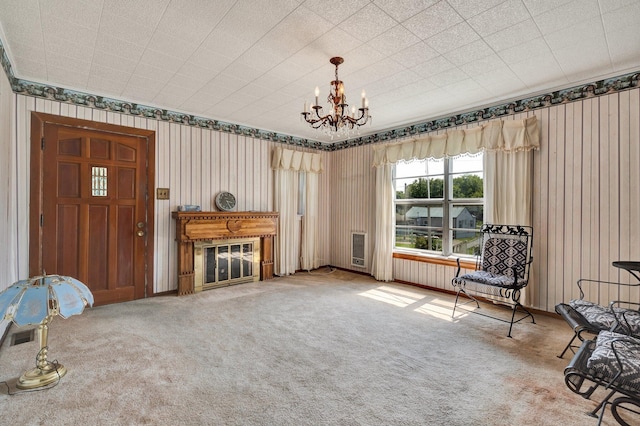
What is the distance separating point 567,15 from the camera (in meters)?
2.25

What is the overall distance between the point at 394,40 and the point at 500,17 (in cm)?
79

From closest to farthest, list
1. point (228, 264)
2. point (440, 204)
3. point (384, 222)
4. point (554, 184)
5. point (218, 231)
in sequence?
1. point (554, 184)
2. point (218, 231)
3. point (440, 204)
4. point (228, 264)
5. point (384, 222)

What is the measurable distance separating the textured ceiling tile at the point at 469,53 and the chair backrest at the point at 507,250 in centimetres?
212

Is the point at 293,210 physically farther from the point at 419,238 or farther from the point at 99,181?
the point at 99,181

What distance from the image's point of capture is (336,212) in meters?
6.42

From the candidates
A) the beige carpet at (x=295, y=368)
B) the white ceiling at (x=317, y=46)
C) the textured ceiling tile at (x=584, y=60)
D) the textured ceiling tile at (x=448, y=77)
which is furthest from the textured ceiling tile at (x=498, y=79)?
the beige carpet at (x=295, y=368)

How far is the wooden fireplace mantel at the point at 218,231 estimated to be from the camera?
175 inches

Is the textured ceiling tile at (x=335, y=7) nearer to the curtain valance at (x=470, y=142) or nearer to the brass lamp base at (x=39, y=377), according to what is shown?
the curtain valance at (x=470, y=142)

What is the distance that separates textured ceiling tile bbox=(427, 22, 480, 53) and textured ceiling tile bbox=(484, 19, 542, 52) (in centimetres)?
16

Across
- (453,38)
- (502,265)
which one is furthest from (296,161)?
(502,265)

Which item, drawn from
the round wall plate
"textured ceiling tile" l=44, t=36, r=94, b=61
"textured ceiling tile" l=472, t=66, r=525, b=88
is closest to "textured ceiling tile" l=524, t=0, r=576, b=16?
"textured ceiling tile" l=472, t=66, r=525, b=88

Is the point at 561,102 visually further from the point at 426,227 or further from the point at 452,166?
the point at 426,227

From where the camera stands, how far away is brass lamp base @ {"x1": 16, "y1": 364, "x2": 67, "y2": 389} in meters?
2.10

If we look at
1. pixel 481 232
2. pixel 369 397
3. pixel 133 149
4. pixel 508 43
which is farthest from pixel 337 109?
pixel 133 149
